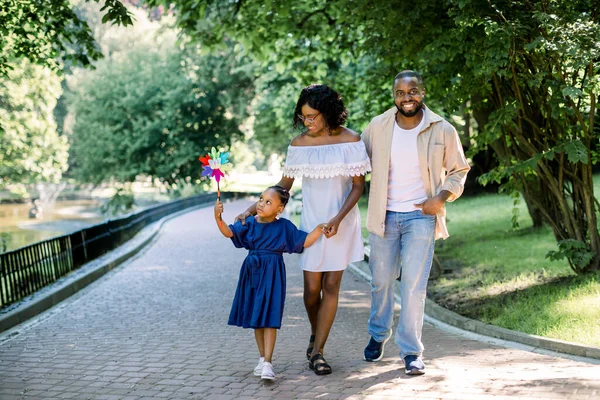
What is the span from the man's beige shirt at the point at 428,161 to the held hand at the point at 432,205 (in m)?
0.12

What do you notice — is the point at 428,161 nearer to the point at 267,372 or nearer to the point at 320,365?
the point at 320,365

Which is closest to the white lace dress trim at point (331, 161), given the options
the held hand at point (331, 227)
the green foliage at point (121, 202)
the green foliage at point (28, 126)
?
the held hand at point (331, 227)

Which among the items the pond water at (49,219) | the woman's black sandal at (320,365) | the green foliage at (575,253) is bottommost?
the pond water at (49,219)

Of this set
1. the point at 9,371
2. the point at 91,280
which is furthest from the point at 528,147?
the point at 91,280

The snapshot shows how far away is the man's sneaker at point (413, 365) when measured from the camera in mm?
5957

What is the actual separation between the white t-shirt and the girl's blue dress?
2.57ft

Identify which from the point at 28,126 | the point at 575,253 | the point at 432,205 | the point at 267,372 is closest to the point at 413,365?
the point at 267,372

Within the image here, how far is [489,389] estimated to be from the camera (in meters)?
5.58

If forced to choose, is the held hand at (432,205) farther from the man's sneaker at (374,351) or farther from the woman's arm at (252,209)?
the man's sneaker at (374,351)

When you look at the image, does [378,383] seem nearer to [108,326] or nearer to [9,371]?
[9,371]

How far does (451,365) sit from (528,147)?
3905 millimetres

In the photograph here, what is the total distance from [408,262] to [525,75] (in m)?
3.71

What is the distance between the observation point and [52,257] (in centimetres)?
1198

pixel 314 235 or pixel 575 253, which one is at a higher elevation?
pixel 314 235
